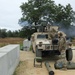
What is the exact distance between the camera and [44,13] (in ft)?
117

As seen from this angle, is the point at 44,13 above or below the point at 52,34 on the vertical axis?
above

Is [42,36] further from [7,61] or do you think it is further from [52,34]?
[7,61]

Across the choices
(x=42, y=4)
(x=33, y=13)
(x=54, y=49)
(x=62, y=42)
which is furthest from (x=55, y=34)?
(x=42, y=4)

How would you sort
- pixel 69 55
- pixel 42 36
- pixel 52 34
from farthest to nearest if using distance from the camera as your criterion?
pixel 42 36, pixel 52 34, pixel 69 55

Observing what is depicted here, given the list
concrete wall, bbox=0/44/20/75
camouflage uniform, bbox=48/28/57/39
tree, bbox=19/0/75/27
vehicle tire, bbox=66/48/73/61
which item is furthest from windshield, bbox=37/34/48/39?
tree, bbox=19/0/75/27

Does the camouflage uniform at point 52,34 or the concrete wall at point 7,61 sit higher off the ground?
the camouflage uniform at point 52,34

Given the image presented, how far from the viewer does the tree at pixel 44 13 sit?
1354 inches

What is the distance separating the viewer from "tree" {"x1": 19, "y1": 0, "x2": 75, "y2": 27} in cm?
3440

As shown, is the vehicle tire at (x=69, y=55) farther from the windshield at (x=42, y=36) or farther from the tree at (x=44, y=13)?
the tree at (x=44, y=13)

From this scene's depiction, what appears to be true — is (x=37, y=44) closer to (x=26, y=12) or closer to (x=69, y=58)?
(x=69, y=58)

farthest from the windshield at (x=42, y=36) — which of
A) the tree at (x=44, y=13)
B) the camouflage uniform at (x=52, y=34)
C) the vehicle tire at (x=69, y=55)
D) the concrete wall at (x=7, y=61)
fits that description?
the tree at (x=44, y=13)

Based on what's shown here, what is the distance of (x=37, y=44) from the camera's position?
14.8 meters

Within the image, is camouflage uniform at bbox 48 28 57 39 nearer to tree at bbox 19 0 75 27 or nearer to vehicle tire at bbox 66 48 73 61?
vehicle tire at bbox 66 48 73 61

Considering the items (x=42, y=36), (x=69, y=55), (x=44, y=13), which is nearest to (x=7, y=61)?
(x=69, y=55)
